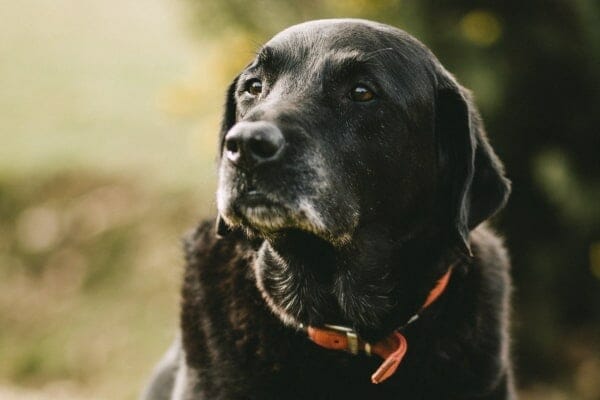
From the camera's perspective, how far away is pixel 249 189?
111 inches

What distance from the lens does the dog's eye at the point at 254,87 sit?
10.9ft

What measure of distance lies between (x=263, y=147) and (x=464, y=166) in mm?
939

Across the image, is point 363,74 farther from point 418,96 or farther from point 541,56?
point 541,56

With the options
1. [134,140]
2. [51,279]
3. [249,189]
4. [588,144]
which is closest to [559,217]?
[588,144]

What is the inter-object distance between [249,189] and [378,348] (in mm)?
872

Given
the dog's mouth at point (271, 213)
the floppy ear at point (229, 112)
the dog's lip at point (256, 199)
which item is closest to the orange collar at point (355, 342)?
the dog's mouth at point (271, 213)

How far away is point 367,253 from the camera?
A: 10.7ft

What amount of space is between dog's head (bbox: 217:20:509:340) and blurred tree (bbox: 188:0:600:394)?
6.85 ft

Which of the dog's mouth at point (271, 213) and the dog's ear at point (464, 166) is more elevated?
the dog's mouth at point (271, 213)

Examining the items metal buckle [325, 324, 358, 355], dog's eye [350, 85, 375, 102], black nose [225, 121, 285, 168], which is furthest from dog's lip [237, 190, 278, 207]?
metal buckle [325, 324, 358, 355]

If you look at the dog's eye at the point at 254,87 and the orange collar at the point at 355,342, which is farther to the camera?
the dog's eye at the point at 254,87

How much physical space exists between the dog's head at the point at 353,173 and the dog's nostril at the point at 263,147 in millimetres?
57

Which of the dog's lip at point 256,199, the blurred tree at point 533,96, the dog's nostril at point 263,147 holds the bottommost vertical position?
the blurred tree at point 533,96

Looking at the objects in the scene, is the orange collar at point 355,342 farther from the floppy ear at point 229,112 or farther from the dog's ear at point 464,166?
the floppy ear at point 229,112
